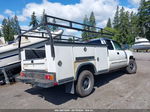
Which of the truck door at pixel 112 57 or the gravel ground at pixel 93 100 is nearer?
the gravel ground at pixel 93 100

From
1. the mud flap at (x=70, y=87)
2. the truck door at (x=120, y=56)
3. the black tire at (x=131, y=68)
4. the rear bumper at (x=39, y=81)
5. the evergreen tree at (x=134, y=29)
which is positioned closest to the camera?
the rear bumper at (x=39, y=81)

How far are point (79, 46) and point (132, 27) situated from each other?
4752 cm

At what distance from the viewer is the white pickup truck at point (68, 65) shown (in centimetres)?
357

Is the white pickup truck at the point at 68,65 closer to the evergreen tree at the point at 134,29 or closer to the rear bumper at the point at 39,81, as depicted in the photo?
the rear bumper at the point at 39,81

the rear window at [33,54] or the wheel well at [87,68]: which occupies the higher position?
the rear window at [33,54]

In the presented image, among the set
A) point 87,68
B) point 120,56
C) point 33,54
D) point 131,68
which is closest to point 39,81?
point 87,68

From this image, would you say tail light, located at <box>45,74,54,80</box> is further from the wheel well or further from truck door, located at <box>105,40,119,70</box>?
truck door, located at <box>105,40,119,70</box>

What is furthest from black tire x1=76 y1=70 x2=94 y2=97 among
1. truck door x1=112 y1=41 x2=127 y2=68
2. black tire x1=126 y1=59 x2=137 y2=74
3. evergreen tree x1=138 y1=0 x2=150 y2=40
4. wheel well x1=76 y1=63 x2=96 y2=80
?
evergreen tree x1=138 y1=0 x2=150 y2=40

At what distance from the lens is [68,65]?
3.83 metres

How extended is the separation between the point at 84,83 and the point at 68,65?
113 cm

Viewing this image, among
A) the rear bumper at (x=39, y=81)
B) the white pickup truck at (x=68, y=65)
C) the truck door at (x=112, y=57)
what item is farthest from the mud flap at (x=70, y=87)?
the truck door at (x=112, y=57)

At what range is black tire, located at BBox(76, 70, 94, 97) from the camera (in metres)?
4.20

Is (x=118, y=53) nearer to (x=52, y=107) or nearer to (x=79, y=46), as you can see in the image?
(x=79, y=46)

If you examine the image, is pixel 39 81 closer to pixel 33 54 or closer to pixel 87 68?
pixel 87 68
